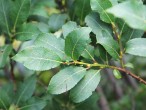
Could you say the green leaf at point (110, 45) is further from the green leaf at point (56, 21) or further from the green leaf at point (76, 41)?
the green leaf at point (56, 21)

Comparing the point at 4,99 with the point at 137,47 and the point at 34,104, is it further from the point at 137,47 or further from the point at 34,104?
the point at 137,47

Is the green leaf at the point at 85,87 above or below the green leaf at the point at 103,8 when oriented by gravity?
below

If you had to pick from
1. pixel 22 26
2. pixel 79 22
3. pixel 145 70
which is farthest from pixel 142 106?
pixel 22 26

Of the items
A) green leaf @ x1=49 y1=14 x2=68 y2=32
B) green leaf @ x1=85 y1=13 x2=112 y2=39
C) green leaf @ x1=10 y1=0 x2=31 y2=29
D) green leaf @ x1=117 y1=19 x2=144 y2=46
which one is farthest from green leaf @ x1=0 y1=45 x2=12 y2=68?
green leaf @ x1=117 y1=19 x2=144 y2=46

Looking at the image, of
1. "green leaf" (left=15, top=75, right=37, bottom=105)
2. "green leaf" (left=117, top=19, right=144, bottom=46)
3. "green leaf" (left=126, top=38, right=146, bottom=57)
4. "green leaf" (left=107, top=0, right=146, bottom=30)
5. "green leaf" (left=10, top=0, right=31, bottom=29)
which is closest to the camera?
"green leaf" (left=107, top=0, right=146, bottom=30)

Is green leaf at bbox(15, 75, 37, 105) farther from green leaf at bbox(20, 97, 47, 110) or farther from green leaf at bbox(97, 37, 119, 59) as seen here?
green leaf at bbox(97, 37, 119, 59)

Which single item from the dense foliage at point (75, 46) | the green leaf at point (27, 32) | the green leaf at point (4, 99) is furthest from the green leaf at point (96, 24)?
the green leaf at point (4, 99)
